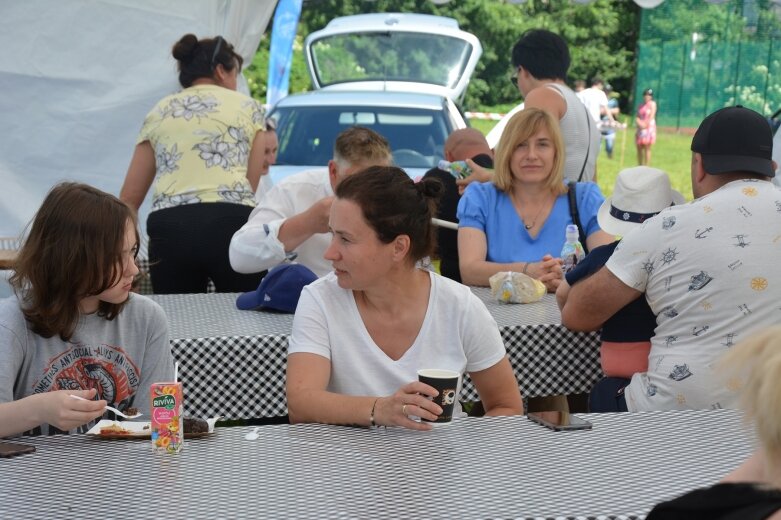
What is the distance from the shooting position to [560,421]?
2.25 meters

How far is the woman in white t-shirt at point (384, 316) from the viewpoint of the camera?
2.57m

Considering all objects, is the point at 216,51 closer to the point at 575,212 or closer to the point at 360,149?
the point at 360,149

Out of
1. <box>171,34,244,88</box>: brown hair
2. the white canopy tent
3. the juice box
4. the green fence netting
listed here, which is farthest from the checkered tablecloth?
the green fence netting

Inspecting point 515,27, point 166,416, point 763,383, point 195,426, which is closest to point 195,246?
point 195,426

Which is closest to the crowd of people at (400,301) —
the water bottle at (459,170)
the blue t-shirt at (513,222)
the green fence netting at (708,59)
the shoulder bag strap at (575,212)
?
the blue t-shirt at (513,222)

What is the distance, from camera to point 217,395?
332cm

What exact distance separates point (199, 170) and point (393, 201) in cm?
201

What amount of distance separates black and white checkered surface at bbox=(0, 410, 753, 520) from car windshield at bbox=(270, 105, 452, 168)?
512 centimetres

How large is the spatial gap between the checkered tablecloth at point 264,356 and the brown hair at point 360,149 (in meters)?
0.64

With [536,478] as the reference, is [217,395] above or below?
below

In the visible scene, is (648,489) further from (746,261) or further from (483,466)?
(746,261)

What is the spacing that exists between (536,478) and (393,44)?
38.4 feet

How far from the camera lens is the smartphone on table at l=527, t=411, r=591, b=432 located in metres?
2.22

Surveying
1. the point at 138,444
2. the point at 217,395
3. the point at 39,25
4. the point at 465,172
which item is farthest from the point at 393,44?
the point at 138,444
